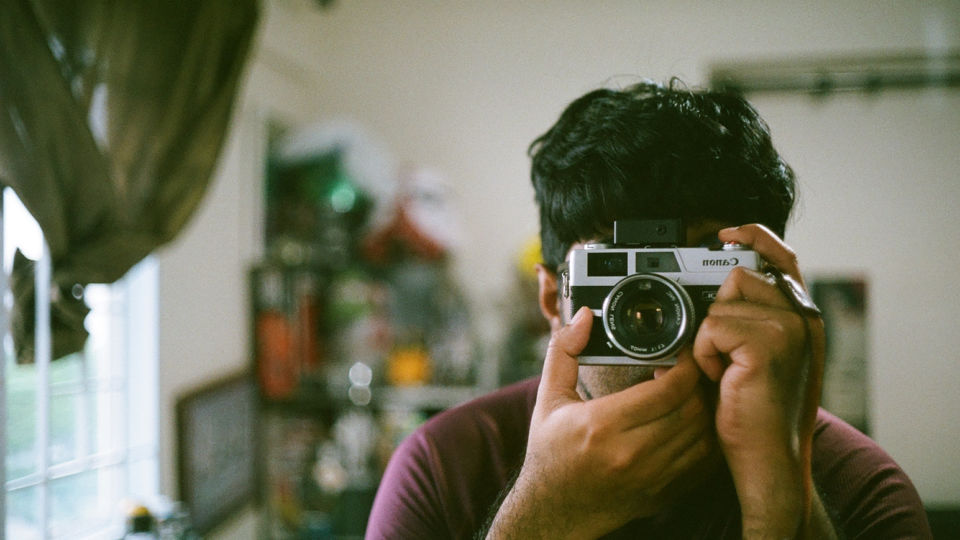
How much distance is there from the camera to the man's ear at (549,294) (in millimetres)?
948

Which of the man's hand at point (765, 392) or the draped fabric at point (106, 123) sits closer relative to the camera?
the man's hand at point (765, 392)

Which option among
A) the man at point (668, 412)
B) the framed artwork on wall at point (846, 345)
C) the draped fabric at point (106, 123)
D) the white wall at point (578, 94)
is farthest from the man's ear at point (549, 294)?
the framed artwork on wall at point (846, 345)

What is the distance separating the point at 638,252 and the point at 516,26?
102 inches

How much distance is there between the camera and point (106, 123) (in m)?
1.43

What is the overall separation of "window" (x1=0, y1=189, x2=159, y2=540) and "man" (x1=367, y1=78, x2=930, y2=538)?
100 centimetres

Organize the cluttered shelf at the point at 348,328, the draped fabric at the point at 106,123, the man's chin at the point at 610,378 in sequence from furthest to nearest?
the cluttered shelf at the point at 348,328 → the draped fabric at the point at 106,123 → the man's chin at the point at 610,378

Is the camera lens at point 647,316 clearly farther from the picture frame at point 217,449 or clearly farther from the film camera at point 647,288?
the picture frame at point 217,449

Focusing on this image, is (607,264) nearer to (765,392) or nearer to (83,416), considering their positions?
(765,392)

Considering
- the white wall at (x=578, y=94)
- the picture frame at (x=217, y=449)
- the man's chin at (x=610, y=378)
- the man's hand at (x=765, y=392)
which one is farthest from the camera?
the white wall at (x=578, y=94)

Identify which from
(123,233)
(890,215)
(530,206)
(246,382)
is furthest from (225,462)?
(890,215)

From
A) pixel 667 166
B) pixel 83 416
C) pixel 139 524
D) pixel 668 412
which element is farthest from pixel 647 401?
pixel 83 416

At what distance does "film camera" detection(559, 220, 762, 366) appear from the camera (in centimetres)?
72

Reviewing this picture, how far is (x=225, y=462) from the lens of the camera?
7.27ft

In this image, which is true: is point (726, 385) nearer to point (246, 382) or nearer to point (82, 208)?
point (82, 208)
